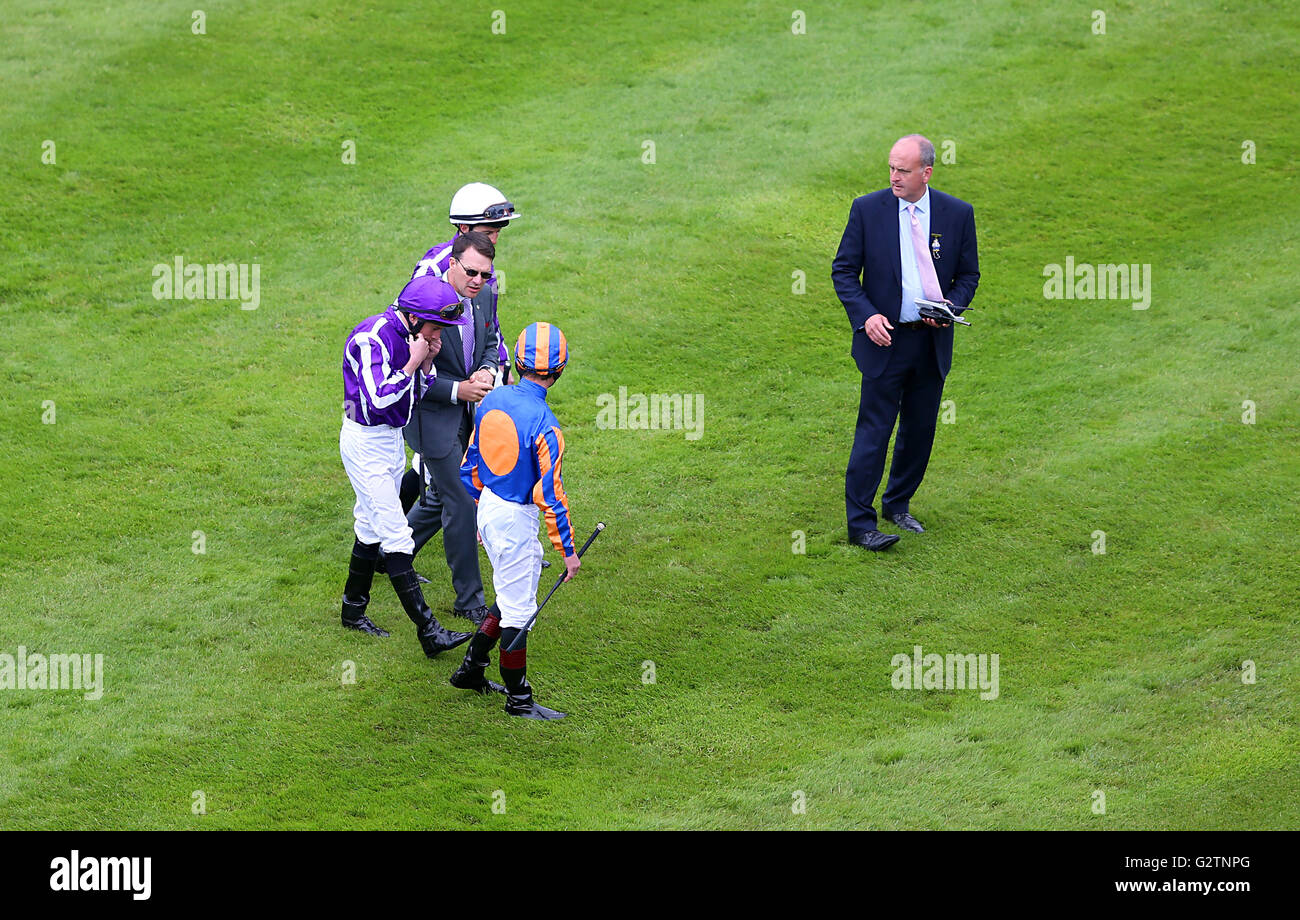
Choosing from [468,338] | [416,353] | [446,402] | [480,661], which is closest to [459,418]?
[446,402]

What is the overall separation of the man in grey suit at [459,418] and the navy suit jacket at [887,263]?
2.31m

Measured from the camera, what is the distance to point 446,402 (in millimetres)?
7691

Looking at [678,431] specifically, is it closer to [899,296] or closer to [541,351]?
[899,296]

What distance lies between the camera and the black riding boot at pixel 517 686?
22.7 ft

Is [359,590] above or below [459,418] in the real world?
below

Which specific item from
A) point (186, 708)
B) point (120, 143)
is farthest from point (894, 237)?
point (120, 143)

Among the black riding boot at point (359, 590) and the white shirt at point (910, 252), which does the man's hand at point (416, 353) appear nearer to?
the black riding boot at point (359, 590)

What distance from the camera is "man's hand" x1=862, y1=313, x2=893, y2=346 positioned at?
836 cm

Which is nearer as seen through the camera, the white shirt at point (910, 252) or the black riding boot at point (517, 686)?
the black riding boot at point (517, 686)

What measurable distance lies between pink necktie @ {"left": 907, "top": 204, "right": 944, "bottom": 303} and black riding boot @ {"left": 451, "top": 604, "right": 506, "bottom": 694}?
3.40m

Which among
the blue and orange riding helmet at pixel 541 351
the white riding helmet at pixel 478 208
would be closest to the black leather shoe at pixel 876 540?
the blue and orange riding helmet at pixel 541 351

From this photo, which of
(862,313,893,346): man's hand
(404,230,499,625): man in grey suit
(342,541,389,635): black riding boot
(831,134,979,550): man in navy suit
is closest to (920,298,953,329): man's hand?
(831,134,979,550): man in navy suit

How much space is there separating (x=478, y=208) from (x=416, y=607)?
225 centimetres

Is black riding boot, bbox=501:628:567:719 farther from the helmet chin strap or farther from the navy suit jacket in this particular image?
the navy suit jacket
